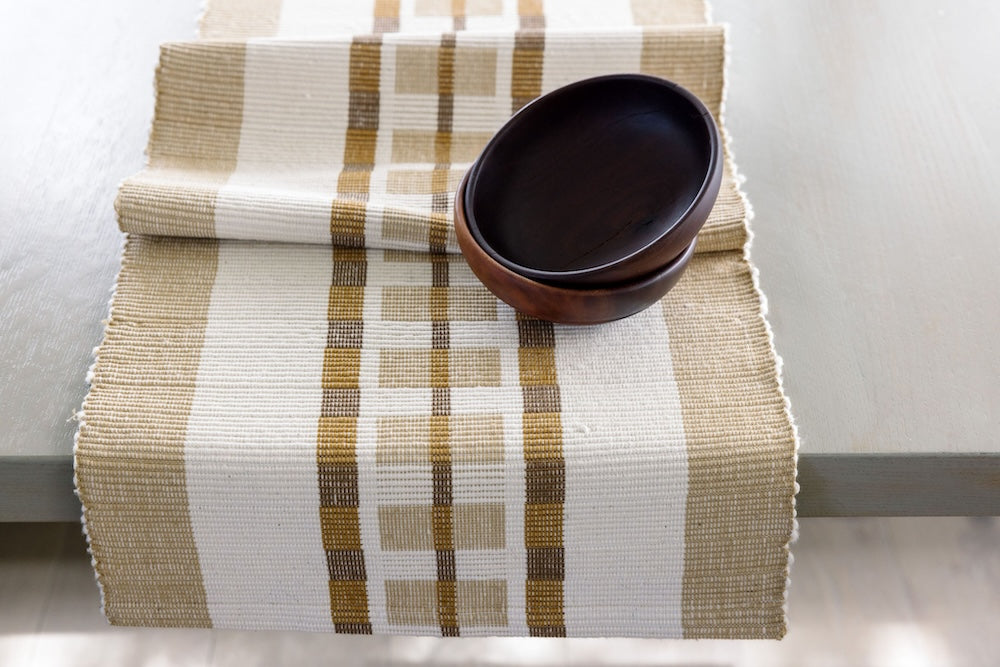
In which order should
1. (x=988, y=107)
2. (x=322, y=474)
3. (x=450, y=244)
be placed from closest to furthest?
(x=322, y=474), (x=450, y=244), (x=988, y=107)

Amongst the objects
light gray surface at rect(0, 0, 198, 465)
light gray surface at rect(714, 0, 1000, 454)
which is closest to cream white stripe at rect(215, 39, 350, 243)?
light gray surface at rect(0, 0, 198, 465)

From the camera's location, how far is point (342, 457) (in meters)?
0.61

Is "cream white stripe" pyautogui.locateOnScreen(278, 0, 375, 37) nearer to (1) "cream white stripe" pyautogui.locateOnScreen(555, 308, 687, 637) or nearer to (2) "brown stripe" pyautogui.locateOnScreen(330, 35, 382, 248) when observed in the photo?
(2) "brown stripe" pyautogui.locateOnScreen(330, 35, 382, 248)

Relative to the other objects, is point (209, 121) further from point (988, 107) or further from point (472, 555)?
point (988, 107)

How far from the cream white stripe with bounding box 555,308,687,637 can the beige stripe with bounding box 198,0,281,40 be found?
45cm

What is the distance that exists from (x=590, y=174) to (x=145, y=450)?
1.17 feet

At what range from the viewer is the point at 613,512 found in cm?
62

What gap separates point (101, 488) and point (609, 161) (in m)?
0.41

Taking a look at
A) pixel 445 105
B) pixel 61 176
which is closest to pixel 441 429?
pixel 445 105

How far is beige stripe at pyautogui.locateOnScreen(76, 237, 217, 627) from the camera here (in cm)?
61

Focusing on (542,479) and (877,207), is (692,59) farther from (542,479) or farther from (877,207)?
(542,479)

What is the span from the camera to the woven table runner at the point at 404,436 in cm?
61

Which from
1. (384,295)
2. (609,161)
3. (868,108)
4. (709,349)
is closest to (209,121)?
(384,295)

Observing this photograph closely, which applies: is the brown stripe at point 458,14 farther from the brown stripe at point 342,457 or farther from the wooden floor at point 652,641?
the wooden floor at point 652,641
